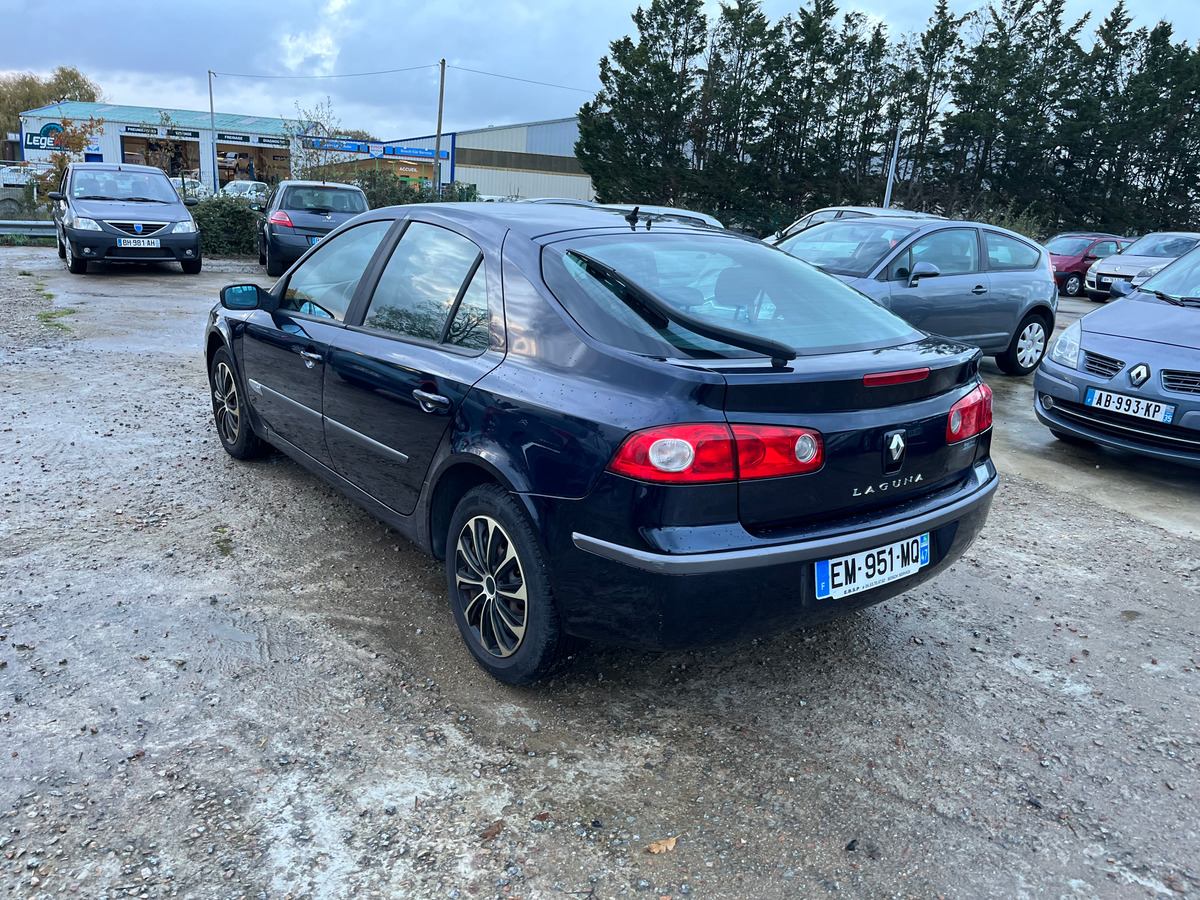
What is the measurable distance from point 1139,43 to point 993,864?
1851 inches

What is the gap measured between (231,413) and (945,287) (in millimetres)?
6351

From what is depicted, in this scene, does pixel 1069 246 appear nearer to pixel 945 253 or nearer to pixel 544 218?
pixel 945 253

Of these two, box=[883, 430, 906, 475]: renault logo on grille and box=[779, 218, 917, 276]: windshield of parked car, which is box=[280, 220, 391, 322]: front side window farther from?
box=[779, 218, 917, 276]: windshield of parked car

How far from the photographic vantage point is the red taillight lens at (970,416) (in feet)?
9.68

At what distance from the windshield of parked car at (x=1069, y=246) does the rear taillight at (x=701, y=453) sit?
23.2m

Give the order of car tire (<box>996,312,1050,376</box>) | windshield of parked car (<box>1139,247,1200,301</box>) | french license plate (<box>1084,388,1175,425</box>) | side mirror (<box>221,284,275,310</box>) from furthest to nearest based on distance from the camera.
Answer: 1. car tire (<box>996,312,1050,376</box>)
2. windshield of parked car (<box>1139,247,1200,301</box>)
3. french license plate (<box>1084,388,1175,425</box>)
4. side mirror (<box>221,284,275,310</box>)

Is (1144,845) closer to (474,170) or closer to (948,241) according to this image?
(948,241)

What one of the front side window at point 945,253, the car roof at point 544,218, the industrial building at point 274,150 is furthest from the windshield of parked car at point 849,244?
the industrial building at point 274,150

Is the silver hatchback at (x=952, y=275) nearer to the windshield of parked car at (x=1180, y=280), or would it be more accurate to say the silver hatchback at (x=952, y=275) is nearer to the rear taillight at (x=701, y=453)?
the windshield of parked car at (x=1180, y=280)

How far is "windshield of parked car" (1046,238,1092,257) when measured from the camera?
22156mm

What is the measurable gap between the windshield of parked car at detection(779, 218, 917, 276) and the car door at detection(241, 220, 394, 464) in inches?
189

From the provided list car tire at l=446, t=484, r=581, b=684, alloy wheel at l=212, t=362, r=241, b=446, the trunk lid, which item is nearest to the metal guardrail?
alloy wheel at l=212, t=362, r=241, b=446

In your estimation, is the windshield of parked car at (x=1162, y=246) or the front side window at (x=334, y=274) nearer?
the front side window at (x=334, y=274)

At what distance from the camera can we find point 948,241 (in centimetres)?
838
